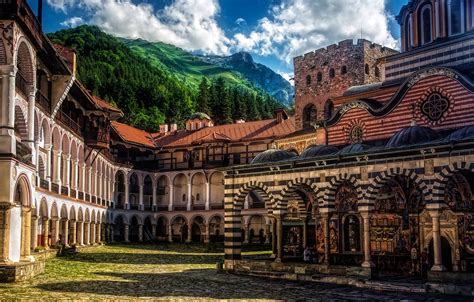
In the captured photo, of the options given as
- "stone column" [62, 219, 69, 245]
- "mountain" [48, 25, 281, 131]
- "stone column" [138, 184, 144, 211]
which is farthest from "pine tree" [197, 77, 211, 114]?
"stone column" [62, 219, 69, 245]

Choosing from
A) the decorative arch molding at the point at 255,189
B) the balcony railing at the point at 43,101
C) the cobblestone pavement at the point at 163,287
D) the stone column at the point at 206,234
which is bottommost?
the cobblestone pavement at the point at 163,287

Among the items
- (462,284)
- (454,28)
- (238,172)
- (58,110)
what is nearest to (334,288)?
(462,284)

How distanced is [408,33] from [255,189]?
38.0 feet

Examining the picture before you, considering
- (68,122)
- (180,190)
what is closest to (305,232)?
(68,122)

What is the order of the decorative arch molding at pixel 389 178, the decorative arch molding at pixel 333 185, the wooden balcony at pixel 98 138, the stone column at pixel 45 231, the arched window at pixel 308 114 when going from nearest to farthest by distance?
the decorative arch molding at pixel 389 178 → the decorative arch molding at pixel 333 185 → the stone column at pixel 45 231 → the wooden balcony at pixel 98 138 → the arched window at pixel 308 114

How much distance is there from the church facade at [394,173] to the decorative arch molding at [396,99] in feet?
0.15

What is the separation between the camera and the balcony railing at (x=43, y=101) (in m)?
31.0

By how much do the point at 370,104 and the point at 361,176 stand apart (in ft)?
23.8

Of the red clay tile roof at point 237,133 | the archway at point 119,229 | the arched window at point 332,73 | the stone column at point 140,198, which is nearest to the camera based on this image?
the arched window at point 332,73

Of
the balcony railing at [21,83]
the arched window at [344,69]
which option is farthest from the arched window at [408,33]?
the arched window at [344,69]

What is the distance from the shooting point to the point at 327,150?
92.7 feet

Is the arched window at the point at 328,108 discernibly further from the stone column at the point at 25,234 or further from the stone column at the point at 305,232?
the stone column at the point at 25,234

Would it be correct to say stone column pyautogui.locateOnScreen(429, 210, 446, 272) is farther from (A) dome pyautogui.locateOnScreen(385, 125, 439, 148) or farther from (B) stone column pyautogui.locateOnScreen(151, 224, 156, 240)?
(B) stone column pyautogui.locateOnScreen(151, 224, 156, 240)

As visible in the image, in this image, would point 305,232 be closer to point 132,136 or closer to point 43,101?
point 43,101
